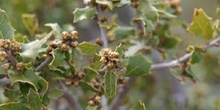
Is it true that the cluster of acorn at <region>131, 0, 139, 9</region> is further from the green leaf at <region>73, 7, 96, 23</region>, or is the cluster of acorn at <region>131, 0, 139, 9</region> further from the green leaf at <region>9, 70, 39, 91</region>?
the green leaf at <region>9, 70, 39, 91</region>

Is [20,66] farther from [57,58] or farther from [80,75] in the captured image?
[80,75]

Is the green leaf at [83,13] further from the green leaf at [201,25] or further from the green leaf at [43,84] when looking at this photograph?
the green leaf at [201,25]

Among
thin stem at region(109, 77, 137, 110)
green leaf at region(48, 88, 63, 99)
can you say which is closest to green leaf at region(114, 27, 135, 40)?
A: thin stem at region(109, 77, 137, 110)

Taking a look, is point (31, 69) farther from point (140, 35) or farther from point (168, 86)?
point (168, 86)

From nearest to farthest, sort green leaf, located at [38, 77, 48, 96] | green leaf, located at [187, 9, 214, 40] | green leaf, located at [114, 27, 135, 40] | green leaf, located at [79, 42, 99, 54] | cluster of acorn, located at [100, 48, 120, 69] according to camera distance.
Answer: cluster of acorn, located at [100, 48, 120, 69], green leaf, located at [38, 77, 48, 96], green leaf, located at [79, 42, 99, 54], green leaf, located at [187, 9, 214, 40], green leaf, located at [114, 27, 135, 40]

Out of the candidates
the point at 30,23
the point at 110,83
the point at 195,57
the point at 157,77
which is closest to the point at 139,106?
the point at 110,83
